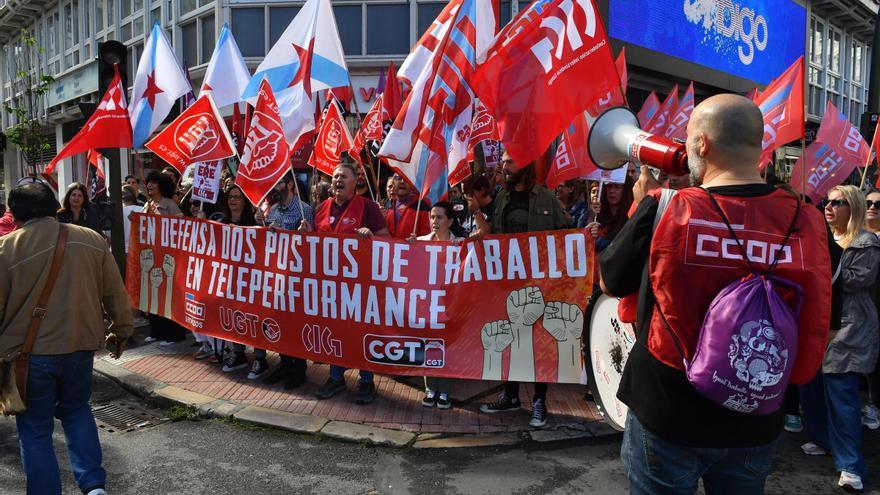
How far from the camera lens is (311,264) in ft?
18.0

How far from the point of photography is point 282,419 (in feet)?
16.4

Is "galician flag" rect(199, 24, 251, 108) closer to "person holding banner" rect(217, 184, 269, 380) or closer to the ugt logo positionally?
"person holding banner" rect(217, 184, 269, 380)

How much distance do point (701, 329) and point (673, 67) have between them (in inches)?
671

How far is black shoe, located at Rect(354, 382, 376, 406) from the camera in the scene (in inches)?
211

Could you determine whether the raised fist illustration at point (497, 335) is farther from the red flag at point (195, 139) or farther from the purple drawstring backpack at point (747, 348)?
the red flag at point (195, 139)

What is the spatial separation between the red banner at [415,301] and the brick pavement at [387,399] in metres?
0.37

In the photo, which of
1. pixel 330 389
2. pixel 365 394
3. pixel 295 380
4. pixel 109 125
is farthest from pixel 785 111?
pixel 109 125

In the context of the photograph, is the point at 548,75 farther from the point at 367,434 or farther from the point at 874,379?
the point at 874,379

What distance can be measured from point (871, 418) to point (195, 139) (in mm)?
6582

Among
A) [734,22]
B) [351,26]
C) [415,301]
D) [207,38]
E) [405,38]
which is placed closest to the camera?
[415,301]

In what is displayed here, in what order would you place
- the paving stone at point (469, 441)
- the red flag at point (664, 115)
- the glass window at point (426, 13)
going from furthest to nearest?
the glass window at point (426, 13) < the red flag at point (664, 115) < the paving stone at point (469, 441)

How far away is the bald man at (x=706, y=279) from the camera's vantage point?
73.0 inches

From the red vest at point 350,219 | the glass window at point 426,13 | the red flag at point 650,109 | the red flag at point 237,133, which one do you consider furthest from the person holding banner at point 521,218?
the glass window at point 426,13

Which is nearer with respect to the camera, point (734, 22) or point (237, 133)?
point (237, 133)
